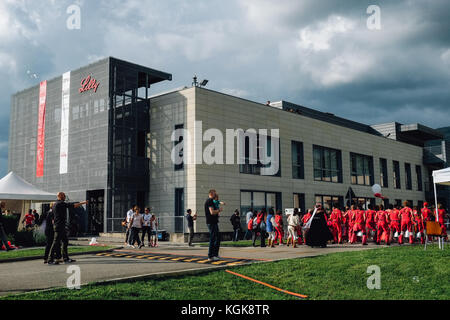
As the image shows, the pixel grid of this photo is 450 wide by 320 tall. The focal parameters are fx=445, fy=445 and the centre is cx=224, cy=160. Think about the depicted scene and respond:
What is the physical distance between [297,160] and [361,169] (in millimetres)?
9272

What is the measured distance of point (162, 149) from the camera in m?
28.3

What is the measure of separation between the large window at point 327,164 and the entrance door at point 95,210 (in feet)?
52.3

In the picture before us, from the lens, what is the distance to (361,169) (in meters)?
39.3

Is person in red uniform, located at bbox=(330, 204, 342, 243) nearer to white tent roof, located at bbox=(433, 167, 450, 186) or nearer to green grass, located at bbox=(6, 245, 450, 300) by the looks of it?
white tent roof, located at bbox=(433, 167, 450, 186)

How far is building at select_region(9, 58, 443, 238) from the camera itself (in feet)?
88.0

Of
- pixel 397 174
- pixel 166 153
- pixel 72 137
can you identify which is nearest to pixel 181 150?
pixel 166 153

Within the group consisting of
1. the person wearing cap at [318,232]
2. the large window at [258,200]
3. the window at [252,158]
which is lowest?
the person wearing cap at [318,232]

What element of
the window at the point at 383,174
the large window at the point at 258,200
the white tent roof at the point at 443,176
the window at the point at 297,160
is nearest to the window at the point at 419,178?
the window at the point at 383,174

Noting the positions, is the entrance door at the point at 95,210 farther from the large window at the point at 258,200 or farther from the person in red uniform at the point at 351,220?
the person in red uniform at the point at 351,220

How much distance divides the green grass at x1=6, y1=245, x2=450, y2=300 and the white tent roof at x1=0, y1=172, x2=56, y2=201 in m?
17.0

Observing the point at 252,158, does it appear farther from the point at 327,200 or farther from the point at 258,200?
the point at 327,200

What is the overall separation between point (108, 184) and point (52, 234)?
47.7 ft

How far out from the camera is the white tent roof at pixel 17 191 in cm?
2327
